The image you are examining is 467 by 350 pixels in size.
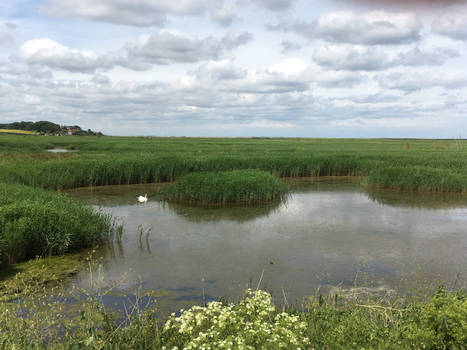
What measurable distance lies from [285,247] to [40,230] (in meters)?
5.32

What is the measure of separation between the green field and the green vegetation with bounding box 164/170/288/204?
602mm

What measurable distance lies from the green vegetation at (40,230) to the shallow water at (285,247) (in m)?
0.66

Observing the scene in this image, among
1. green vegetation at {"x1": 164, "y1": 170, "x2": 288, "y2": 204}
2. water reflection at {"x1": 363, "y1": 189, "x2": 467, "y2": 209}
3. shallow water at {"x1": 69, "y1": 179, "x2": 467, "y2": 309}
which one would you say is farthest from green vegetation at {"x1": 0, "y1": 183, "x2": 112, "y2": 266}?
water reflection at {"x1": 363, "y1": 189, "x2": 467, "y2": 209}

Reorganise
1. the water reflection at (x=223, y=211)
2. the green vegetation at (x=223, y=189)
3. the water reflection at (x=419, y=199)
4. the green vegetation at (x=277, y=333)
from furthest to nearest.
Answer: the water reflection at (x=419, y=199) < the green vegetation at (x=223, y=189) < the water reflection at (x=223, y=211) < the green vegetation at (x=277, y=333)

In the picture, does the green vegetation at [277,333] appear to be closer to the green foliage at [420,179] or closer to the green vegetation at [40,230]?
the green vegetation at [40,230]

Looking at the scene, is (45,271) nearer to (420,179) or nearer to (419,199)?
(419,199)

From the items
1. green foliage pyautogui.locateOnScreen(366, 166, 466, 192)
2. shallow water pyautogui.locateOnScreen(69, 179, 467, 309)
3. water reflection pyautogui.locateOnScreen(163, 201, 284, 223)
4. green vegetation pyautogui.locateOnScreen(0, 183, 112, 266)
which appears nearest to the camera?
shallow water pyautogui.locateOnScreen(69, 179, 467, 309)

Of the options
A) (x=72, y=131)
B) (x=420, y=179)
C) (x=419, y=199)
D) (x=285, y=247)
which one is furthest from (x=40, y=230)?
(x=72, y=131)

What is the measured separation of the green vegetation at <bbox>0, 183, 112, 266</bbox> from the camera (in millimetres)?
6938

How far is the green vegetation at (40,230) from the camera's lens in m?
6.94

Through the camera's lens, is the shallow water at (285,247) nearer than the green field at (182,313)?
No

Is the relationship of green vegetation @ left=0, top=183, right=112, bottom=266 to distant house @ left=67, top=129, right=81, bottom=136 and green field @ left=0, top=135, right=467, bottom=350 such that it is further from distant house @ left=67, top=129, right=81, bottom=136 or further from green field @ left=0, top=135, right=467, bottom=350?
→ distant house @ left=67, top=129, right=81, bottom=136

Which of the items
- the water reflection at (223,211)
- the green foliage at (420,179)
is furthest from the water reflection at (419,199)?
the water reflection at (223,211)

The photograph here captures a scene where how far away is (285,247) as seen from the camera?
855cm
